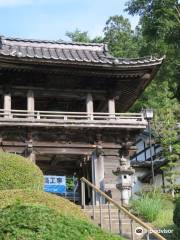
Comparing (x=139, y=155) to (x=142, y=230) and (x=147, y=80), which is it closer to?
(x=147, y=80)

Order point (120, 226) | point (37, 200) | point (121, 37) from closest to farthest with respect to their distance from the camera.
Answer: point (37, 200) → point (120, 226) → point (121, 37)

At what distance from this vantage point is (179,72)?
4216cm

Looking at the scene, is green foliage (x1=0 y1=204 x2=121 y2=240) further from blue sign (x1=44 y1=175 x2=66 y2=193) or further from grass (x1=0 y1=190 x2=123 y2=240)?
blue sign (x1=44 y1=175 x2=66 y2=193)

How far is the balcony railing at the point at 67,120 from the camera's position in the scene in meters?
20.9

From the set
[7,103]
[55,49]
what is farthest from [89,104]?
[55,49]

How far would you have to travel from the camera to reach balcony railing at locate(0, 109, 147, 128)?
20938 mm

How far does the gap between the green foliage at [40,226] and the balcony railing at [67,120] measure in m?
12.0

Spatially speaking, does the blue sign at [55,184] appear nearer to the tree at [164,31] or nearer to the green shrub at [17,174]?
the green shrub at [17,174]

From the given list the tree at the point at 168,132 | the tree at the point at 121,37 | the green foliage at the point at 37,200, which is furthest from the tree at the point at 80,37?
the green foliage at the point at 37,200

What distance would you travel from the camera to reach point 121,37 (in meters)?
50.1

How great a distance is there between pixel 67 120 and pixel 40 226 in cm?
1310

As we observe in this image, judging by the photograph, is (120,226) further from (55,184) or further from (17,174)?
(55,184)

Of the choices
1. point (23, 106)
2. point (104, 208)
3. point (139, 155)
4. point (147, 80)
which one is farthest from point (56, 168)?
point (139, 155)

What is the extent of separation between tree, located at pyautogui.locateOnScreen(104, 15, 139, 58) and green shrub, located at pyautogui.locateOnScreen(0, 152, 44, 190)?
1348 inches
